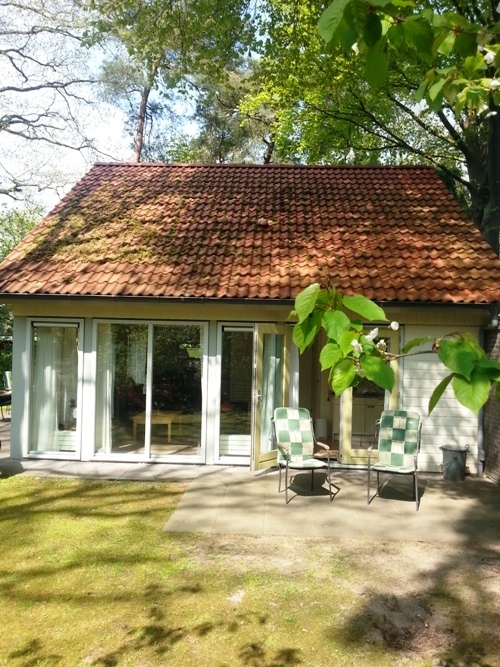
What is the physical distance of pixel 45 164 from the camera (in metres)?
21.8

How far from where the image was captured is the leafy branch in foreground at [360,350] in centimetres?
143

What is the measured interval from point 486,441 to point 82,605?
703 centimetres

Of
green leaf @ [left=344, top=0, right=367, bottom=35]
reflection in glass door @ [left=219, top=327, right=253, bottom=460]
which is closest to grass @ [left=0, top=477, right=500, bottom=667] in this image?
reflection in glass door @ [left=219, top=327, right=253, bottom=460]

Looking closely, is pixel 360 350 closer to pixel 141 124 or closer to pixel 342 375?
pixel 342 375

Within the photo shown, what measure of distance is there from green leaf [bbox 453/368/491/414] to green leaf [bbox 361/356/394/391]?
0.20 m

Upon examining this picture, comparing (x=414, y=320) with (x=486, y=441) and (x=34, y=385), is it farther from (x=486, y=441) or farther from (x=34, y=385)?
(x=34, y=385)

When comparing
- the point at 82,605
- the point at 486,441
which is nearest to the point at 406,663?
the point at 82,605

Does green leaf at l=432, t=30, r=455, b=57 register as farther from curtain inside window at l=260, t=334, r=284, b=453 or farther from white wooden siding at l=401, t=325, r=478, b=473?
white wooden siding at l=401, t=325, r=478, b=473

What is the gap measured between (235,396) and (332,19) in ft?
26.0

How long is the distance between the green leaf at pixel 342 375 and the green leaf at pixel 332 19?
42.0 inches

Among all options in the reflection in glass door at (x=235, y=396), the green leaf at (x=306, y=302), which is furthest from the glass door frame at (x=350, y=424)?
the green leaf at (x=306, y=302)

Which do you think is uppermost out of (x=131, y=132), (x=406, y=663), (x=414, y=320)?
(x=131, y=132)

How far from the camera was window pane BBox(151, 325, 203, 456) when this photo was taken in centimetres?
944

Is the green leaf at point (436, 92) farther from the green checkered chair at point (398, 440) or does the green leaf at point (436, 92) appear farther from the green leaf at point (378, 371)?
the green checkered chair at point (398, 440)
